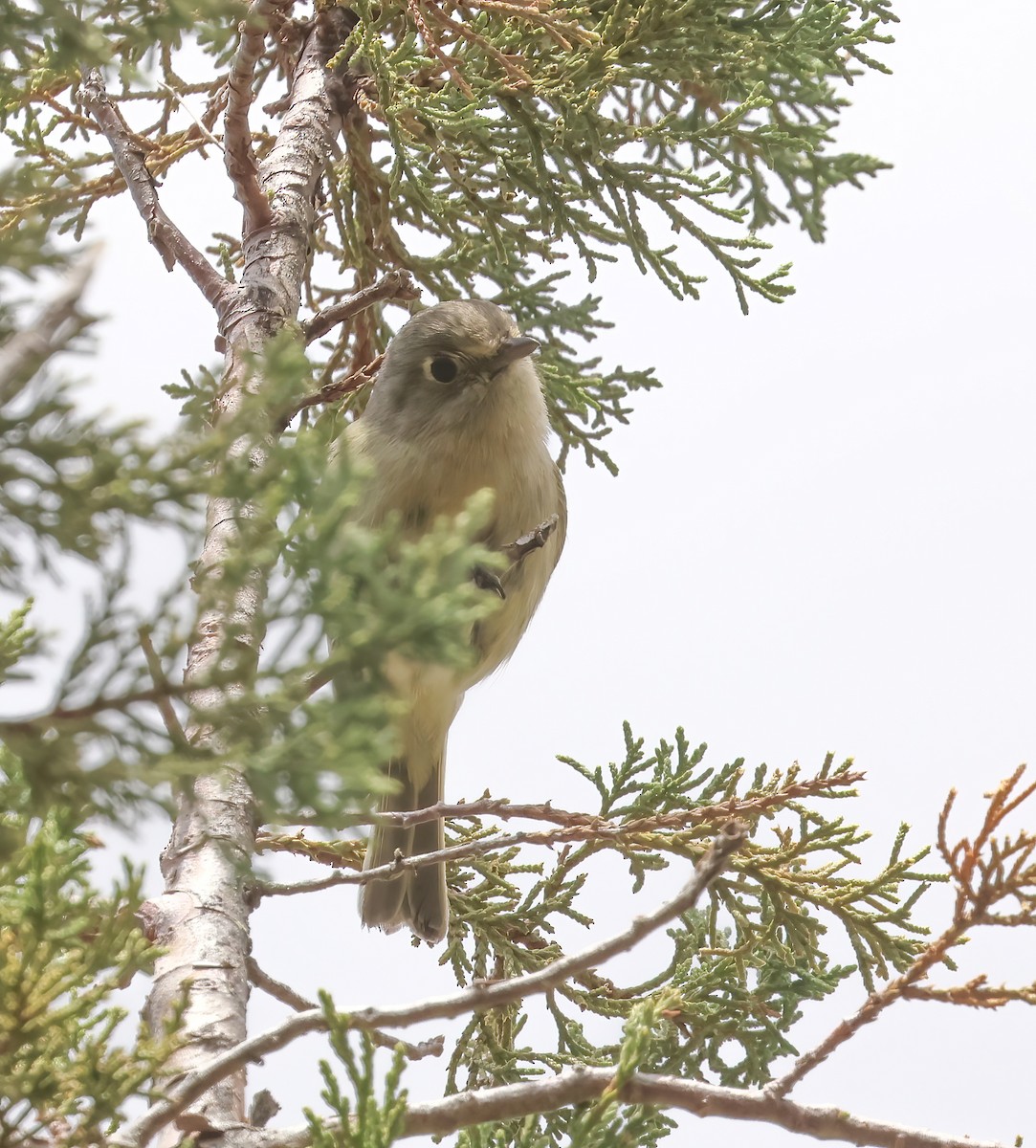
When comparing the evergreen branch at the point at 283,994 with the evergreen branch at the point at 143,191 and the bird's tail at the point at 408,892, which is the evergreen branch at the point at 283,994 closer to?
the bird's tail at the point at 408,892

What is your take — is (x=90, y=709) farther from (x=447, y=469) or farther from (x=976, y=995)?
(x=447, y=469)

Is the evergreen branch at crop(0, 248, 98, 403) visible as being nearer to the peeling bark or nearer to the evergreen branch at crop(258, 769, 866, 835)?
the peeling bark

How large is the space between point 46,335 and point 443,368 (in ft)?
9.87

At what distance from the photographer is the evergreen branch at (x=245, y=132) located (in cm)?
406

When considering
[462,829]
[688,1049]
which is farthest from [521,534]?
[688,1049]

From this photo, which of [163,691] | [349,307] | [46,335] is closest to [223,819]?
[163,691]

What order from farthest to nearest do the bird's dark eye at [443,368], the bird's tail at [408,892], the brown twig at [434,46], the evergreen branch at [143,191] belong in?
the bird's dark eye at [443,368]
the evergreen branch at [143,191]
the bird's tail at [408,892]
the brown twig at [434,46]

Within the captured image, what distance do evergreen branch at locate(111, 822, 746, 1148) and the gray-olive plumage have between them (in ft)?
6.24

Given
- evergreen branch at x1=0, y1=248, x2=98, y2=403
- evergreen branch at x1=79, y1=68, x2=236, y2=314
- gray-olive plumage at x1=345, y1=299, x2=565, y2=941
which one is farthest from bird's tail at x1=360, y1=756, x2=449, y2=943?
evergreen branch at x1=0, y1=248, x2=98, y2=403

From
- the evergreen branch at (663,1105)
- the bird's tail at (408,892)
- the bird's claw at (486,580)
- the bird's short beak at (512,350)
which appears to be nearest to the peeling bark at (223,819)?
the evergreen branch at (663,1105)

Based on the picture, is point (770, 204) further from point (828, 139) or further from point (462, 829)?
point (462, 829)

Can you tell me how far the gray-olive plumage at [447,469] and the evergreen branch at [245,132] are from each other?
0.76 metres

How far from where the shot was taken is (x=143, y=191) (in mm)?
4617

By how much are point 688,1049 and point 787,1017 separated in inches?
13.3
